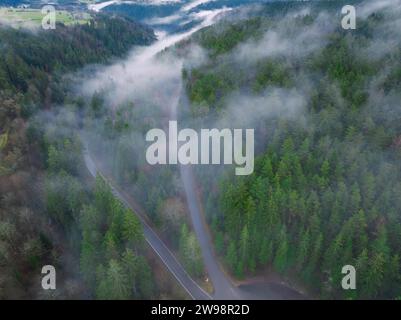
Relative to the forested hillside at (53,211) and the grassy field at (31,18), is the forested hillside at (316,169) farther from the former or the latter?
the grassy field at (31,18)

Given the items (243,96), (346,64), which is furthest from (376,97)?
(243,96)

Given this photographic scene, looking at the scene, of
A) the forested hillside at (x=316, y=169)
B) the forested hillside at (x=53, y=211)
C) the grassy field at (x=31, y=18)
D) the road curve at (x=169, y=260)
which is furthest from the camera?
the grassy field at (x=31, y=18)

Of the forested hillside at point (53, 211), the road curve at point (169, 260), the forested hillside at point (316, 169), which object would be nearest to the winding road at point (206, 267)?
the road curve at point (169, 260)

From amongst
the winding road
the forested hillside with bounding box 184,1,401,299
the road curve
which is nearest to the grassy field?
Answer: the forested hillside with bounding box 184,1,401,299

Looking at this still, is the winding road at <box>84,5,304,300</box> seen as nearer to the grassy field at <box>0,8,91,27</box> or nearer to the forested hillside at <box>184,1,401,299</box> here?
the forested hillside at <box>184,1,401,299</box>

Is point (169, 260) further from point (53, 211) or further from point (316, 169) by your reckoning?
point (316, 169)
